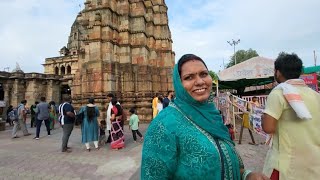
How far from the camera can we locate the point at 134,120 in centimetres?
948

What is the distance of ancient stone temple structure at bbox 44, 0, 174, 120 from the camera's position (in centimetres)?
1372

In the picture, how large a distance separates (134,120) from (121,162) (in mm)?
3065

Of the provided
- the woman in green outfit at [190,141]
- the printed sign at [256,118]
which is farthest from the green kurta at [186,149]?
the printed sign at [256,118]

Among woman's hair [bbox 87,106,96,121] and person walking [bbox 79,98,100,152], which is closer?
person walking [bbox 79,98,100,152]

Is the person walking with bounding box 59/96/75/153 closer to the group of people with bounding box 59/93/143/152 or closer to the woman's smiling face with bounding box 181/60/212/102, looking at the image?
the group of people with bounding box 59/93/143/152

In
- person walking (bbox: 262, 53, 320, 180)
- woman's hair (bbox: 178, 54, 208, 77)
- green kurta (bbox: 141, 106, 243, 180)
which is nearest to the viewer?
green kurta (bbox: 141, 106, 243, 180)

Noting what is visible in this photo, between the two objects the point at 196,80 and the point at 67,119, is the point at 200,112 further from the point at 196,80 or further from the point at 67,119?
the point at 67,119

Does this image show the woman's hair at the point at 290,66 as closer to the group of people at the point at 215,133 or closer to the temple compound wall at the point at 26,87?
the group of people at the point at 215,133

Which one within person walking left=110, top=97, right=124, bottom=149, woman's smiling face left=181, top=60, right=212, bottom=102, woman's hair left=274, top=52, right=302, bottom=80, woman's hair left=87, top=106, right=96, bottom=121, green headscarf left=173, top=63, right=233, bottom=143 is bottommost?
Answer: person walking left=110, top=97, right=124, bottom=149

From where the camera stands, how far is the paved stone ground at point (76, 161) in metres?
5.56

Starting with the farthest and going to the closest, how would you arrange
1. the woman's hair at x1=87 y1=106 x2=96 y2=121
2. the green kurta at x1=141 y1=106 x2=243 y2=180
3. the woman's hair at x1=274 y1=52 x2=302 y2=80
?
the woman's hair at x1=87 y1=106 x2=96 y2=121 < the woman's hair at x1=274 y1=52 x2=302 y2=80 < the green kurta at x1=141 y1=106 x2=243 y2=180

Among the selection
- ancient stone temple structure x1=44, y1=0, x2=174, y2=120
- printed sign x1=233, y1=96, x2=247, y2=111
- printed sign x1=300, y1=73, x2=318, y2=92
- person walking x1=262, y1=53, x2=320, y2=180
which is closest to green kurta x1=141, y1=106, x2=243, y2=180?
person walking x1=262, y1=53, x2=320, y2=180

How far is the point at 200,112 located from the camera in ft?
5.44

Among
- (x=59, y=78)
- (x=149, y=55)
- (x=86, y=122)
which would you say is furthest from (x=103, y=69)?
(x=59, y=78)
